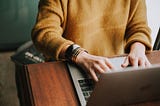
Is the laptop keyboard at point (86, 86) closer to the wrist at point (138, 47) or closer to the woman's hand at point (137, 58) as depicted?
the woman's hand at point (137, 58)

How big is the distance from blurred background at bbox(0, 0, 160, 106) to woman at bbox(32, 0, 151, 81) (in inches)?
31.1

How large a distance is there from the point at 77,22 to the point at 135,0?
275 millimetres

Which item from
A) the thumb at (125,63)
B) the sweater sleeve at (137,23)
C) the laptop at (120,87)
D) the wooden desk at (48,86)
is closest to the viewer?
the laptop at (120,87)

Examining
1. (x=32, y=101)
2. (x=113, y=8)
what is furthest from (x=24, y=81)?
(x=113, y=8)

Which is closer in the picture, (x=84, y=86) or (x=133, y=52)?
(x=84, y=86)

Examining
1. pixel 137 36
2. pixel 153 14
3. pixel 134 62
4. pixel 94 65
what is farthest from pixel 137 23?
pixel 153 14

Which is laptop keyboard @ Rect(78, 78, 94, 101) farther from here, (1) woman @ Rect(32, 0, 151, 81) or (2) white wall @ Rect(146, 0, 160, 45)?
(2) white wall @ Rect(146, 0, 160, 45)

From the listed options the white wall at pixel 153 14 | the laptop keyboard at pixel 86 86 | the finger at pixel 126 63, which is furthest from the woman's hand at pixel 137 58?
the white wall at pixel 153 14

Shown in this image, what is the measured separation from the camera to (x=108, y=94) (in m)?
0.80

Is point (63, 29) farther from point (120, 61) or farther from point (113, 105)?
point (113, 105)

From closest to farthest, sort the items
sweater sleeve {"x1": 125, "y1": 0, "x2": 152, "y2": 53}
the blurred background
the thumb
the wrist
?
the thumb, the wrist, sweater sleeve {"x1": 125, "y1": 0, "x2": 152, "y2": 53}, the blurred background

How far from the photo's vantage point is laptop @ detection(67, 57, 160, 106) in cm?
73

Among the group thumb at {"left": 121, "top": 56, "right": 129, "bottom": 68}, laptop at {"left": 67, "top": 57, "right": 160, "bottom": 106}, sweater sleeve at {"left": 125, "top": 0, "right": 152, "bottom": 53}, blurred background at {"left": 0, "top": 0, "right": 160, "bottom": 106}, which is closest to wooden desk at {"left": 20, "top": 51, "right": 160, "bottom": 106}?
laptop at {"left": 67, "top": 57, "right": 160, "bottom": 106}

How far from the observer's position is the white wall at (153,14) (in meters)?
2.00
